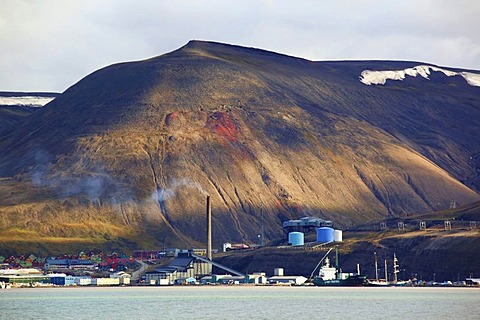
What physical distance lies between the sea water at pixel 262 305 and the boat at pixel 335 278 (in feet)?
42.8

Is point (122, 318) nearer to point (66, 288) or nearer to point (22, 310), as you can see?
point (22, 310)

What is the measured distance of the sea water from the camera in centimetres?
11031

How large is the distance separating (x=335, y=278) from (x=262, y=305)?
6658 cm

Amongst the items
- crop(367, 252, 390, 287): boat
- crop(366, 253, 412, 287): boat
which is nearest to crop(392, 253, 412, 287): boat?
crop(366, 253, 412, 287): boat

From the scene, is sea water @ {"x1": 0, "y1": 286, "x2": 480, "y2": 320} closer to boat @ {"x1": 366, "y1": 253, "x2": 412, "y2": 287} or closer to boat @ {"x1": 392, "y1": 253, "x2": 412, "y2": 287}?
boat @ {"x1": 366, "y1": 253, "x2": 412, "y2": 287}

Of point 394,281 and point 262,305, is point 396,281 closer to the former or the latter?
point 394,281

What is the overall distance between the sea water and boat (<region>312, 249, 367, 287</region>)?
42.8ft

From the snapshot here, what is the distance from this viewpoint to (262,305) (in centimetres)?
12775

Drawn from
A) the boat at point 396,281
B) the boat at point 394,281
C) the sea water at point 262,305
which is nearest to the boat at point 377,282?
the boat at point 394,281

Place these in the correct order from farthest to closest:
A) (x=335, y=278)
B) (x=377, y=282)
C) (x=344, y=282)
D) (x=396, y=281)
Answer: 1. (x=335, y=278)
2. (x=396, y=281)
3. (x=377, y=282)
4. (x=344, y=282)

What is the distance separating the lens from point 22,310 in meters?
124

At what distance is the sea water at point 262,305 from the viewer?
11031cm

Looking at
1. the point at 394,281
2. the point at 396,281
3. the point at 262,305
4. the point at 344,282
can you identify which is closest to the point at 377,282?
the point at 396,281

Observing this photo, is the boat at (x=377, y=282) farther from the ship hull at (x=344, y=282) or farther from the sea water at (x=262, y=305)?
the sea water at (x=262, y=305)
